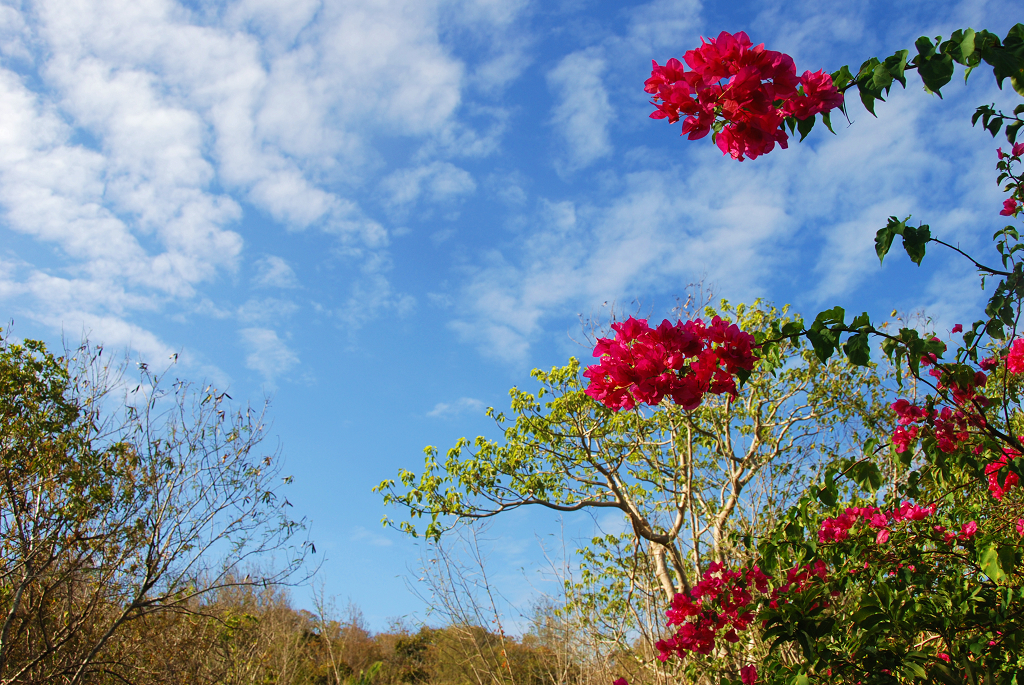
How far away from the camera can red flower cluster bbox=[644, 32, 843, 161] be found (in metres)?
1.18

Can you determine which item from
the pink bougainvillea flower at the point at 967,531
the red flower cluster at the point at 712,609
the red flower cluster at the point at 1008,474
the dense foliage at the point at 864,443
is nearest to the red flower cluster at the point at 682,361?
the dense foliage at the point at 864,443

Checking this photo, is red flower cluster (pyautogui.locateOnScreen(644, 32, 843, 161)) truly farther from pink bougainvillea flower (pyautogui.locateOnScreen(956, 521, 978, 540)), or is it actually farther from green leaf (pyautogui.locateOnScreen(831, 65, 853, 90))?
pink bougainvillea flower (pyautogui.locateOnScreen(956, 521, 978, 540))

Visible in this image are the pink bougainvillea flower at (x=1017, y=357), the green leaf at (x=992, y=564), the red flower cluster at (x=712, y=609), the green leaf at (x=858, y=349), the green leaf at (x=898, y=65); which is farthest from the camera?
the pink bougainvillea flower at (x=1017, y=357)

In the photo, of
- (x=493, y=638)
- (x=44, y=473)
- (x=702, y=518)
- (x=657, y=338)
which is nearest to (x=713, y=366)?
(x=657, y=338)

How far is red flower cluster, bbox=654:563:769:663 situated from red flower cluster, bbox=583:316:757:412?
41.8 inches

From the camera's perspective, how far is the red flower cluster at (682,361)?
4.06ft

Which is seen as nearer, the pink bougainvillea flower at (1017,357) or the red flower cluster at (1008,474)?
the red flower cluster at (1008,474)

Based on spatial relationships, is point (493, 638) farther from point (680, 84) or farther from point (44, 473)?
point (44, 473)

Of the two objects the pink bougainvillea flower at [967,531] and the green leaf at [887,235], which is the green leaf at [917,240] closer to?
the green leaf at [887,235]

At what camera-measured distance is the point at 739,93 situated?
1188 millimetres

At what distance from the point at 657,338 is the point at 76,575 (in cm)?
675

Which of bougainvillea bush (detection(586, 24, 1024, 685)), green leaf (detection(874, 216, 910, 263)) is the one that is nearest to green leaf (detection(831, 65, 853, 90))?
bougainvillea bush (detection(586, 24, 1024, 685))

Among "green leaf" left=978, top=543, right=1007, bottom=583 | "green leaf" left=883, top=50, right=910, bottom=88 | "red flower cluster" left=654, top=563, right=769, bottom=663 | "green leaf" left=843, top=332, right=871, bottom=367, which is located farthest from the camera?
"red flower cluster" left=654, top=563, right=769, bottom=663

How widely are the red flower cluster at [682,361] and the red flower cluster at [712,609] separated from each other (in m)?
1.06
